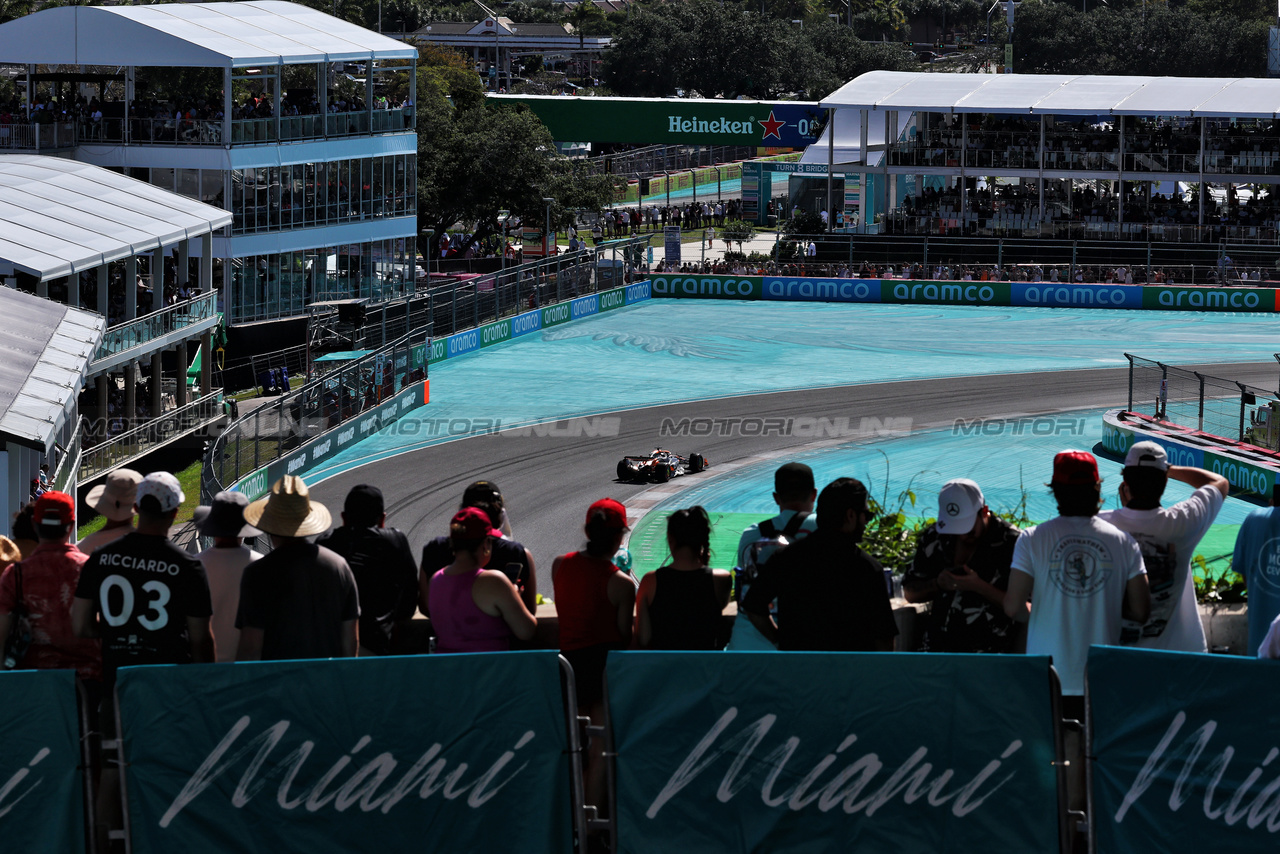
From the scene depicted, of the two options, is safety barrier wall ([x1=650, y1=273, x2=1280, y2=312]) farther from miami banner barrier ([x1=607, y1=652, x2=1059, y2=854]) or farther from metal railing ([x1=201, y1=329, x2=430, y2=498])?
miami banner barrier ([x1=607, y1=652, x2=1059, y2=854])

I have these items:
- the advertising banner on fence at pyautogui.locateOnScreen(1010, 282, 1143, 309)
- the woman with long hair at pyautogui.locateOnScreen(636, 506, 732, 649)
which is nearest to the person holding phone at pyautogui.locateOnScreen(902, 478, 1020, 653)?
the woman with long hair at pyautogui.locateOnScreen(636, 506, 732, 649)

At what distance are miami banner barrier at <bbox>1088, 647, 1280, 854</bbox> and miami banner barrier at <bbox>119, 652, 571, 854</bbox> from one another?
2.50 m

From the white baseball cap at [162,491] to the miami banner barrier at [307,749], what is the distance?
2.89ft

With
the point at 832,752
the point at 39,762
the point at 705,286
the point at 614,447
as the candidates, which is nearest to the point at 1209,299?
the point at 705,286

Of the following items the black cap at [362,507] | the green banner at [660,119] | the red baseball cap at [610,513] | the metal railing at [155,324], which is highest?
the green banner at [660,119]

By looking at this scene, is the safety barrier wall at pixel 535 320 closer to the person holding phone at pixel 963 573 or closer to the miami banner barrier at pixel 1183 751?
the person holding phone at pixel 963 573

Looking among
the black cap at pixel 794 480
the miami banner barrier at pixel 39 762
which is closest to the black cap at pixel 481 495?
the black cap at pixel 794 480

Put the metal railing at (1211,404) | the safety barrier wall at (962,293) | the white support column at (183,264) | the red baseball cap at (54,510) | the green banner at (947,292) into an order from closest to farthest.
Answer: the red baseball cap at (54,510) → the metal railing at (1211,404) → the white support column at (183,264) → the safety barrier wall at (962,293) → the green banner at (947,292)

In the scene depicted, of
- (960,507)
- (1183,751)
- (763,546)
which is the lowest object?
(1183,751)

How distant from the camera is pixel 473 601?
26.4 feet

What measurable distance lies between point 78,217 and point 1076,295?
112 ft

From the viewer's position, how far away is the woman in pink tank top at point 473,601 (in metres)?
8.01

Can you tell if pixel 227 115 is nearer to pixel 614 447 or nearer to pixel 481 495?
pixel 614 447

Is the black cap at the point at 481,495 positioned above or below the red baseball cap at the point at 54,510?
below
